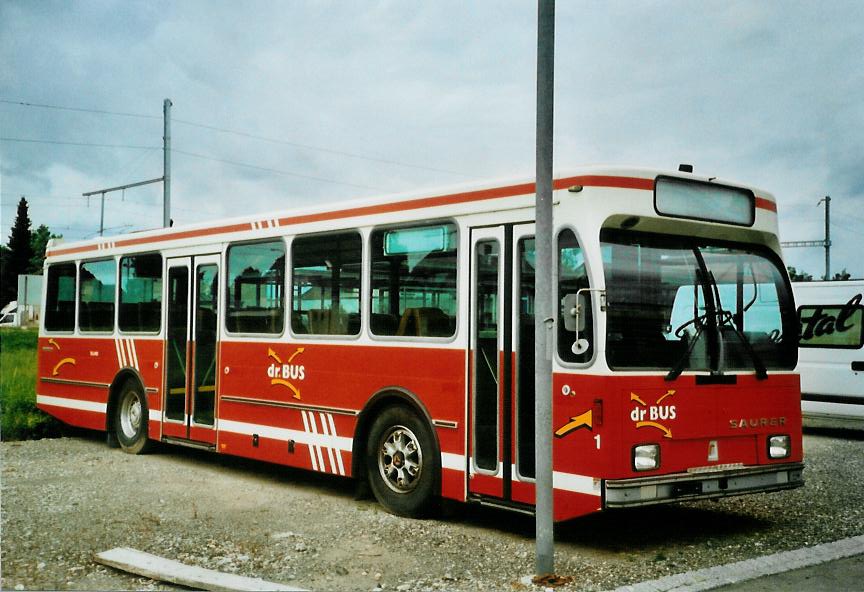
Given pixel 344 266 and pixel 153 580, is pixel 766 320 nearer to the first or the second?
pixel 344 266

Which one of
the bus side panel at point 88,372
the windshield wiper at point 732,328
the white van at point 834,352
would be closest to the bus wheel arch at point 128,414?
the bus side panel at point 88,372

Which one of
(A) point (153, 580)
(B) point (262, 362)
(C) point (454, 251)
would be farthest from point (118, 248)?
(A) point (153, 580)

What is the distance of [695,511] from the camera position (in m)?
9.11

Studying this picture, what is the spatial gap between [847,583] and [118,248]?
10.4 m

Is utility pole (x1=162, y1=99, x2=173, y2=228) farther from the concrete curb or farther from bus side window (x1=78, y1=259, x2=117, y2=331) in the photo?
the concrete curb

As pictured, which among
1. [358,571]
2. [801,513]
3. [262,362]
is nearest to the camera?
[358,571]

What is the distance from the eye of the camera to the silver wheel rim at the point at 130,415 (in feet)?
42.2

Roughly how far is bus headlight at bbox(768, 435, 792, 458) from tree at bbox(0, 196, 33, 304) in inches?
2687

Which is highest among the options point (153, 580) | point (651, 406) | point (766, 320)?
point (766, 320)

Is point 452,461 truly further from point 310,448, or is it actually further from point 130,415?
point 130,415

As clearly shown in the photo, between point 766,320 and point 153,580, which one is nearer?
point 153,580

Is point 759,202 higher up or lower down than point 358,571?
higher up

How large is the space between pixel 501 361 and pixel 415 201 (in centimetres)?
187

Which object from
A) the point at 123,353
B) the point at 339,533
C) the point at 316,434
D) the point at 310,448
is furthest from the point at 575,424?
the point at 123,353
